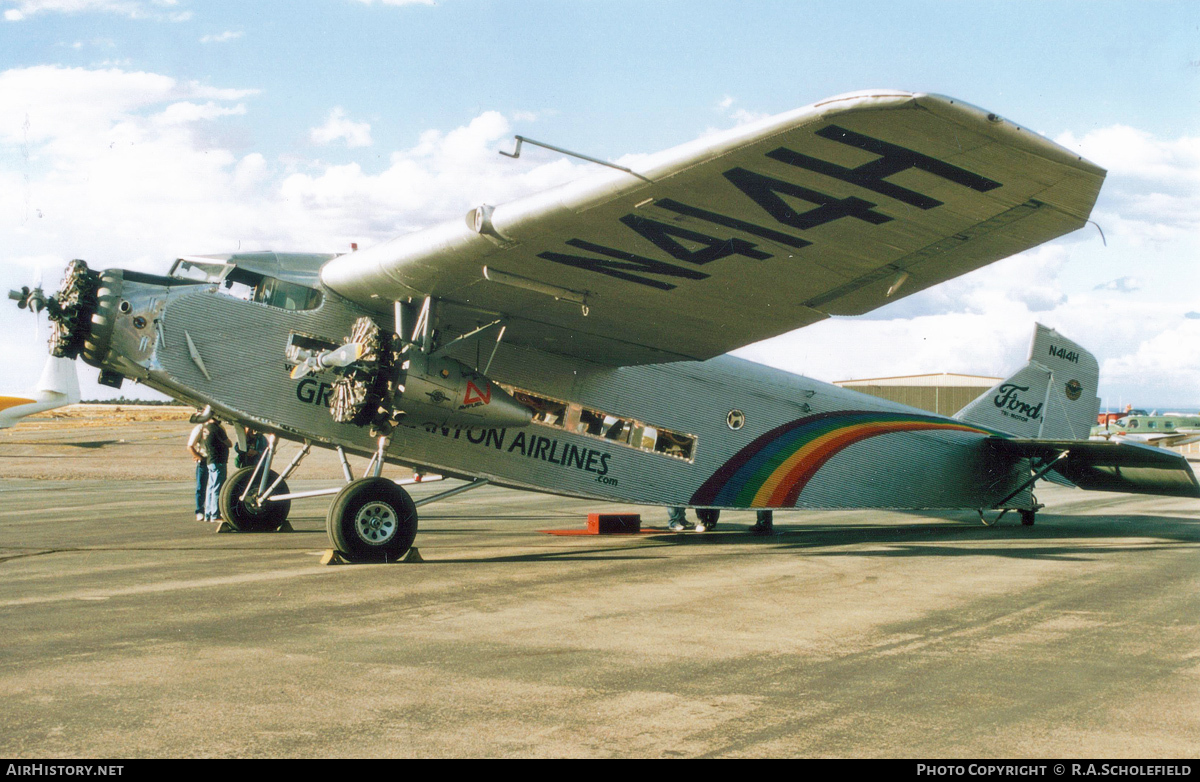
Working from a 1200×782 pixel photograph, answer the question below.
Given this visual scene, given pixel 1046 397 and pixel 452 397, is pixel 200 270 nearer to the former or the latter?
pixel 452 397

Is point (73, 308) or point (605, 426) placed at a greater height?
point (73, 308)

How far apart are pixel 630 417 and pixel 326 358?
4372 mm

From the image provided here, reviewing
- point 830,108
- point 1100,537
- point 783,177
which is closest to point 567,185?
point 783,177

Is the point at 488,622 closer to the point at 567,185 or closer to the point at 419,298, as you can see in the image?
the point at 567,185

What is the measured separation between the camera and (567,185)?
7.30 meters

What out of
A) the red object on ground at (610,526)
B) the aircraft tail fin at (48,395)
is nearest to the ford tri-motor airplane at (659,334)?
the red object on ground at (610,526)

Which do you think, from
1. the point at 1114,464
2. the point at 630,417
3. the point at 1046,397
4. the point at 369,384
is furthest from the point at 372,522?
the point at 1046,397

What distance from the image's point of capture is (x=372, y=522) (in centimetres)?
977

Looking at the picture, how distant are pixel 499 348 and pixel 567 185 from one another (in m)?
4.32

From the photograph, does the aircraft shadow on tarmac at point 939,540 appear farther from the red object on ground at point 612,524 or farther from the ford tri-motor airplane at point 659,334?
the ford tri-motor airplane at point 659,334

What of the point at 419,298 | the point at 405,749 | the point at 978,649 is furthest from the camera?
the point at 419,298

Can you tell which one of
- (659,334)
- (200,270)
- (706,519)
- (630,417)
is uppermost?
(200,270)

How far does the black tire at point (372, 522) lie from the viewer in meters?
9.52

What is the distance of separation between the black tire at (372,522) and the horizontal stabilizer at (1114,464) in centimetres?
989
